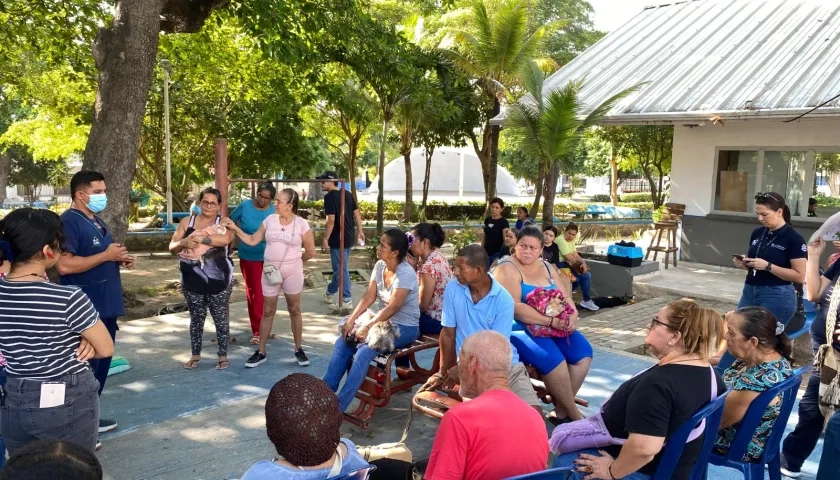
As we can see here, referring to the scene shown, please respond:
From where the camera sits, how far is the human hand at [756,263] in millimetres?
5234

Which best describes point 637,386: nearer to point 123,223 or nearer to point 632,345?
point 632,345

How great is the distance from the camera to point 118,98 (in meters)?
6.34

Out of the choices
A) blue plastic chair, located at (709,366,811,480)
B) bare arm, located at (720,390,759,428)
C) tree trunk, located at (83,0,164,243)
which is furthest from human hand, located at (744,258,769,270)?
tree trunk, located at (83,0,164,243)

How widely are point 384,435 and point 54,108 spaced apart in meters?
16.5

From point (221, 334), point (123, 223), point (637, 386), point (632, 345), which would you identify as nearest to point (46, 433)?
point (637, 386)

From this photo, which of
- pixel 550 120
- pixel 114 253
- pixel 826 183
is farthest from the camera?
pixel 826 183

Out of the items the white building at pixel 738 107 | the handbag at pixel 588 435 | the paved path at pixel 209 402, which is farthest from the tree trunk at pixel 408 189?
the handbag at pixel 588 435

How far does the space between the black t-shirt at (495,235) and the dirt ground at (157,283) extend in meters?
3.06

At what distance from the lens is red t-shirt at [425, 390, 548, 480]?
2547 mm

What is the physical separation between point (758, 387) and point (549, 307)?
1.53m

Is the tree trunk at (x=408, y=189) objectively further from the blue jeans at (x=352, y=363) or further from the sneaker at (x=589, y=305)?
the blue jeans at (x=352, y=363)

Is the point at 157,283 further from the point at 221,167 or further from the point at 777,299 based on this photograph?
the point at 777,299

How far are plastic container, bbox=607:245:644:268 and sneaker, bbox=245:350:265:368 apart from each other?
6507 millimetres

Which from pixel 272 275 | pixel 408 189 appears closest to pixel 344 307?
pixel 272 275
